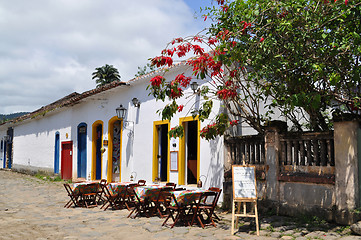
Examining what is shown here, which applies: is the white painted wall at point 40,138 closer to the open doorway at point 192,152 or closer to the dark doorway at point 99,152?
the dark doorway at point 99,152

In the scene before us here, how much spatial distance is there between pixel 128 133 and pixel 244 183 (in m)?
7.37

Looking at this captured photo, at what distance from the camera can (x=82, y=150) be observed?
56.7 ft

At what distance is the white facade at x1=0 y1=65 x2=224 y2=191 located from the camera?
33.7 ft

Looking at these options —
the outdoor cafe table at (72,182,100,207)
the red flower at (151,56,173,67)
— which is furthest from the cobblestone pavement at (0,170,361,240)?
the red flower at (151,56,173,67)

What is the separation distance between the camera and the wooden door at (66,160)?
59.2 ft

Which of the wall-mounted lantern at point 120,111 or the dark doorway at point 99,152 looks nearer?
the wall-mounted lantern at point 120,111

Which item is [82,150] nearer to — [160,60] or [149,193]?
[149,193]

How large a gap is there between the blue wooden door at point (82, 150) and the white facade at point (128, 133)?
230 millimetres

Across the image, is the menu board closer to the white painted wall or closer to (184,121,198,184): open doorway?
(184,121,198,184): open doorway

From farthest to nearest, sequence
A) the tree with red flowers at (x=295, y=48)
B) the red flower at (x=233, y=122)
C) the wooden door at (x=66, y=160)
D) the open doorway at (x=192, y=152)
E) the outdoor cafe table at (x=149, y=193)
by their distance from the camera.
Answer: the wooden door at (x=66, y=160), the open doorway at (x=192, y=152), the red flower at (x=233, y=122), the outdoor cafe table at (x=149, y=193), the tree with red flowers at (x=295, y=48)

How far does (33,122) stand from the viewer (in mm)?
24125

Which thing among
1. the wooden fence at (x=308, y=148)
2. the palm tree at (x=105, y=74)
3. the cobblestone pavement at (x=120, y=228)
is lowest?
the cobblestone pavement at (x=120, y=228)

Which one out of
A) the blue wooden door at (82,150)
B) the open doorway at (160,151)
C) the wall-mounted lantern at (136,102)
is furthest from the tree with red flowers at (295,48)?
the blue wooden door at (82,150)

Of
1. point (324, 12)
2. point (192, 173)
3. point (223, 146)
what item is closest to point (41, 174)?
point (192, 173)
